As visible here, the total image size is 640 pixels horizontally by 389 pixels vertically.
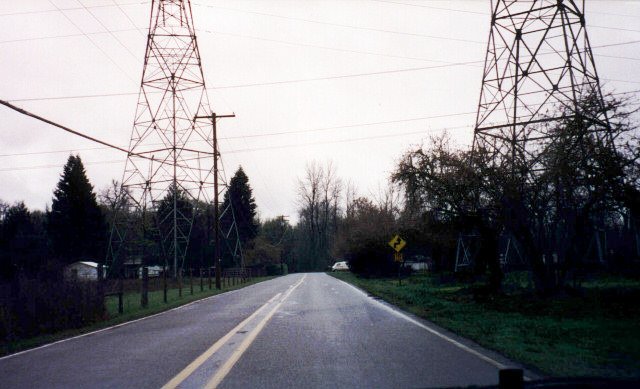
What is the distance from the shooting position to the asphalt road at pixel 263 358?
22.8 feet

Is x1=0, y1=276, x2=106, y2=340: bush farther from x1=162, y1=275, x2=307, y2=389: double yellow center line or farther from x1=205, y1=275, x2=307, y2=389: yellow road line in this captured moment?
x1=205, y1=275, x2=307, y2=389: yellow road line

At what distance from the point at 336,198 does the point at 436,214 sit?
68963mm

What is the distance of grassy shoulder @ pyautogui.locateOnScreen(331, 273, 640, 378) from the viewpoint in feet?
25.2

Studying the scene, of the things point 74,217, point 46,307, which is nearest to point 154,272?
point 74,217

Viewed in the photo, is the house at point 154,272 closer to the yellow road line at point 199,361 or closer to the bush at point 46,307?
the bush at point 46,307

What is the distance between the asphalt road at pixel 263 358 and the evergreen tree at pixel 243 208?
72869 mm

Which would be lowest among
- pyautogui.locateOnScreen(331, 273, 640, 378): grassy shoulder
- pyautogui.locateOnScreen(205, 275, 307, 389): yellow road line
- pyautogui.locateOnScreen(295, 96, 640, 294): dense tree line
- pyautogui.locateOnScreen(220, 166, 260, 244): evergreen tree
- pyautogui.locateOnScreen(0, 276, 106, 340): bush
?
pyautogui.locateOnScreen(331, 273, 640, 378): grassy shoulder

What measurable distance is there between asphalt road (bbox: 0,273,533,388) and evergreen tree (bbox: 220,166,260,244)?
7287 centimetres

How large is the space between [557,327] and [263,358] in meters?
6.57

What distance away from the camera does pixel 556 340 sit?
991 centimetres

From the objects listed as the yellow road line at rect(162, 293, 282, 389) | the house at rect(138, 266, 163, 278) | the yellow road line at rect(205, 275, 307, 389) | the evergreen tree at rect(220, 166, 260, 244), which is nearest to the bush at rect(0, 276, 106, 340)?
the yellow road line at rect(162, 293, 282, 389)

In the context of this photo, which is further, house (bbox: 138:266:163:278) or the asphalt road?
house (bbox: 138:266:163:278)

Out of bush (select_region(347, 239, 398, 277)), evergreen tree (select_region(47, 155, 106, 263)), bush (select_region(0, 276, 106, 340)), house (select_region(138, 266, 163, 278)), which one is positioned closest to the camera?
bush (select_region(0, 276, 106, 340))

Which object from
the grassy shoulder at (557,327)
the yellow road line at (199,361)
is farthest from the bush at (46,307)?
the grassy shoulder at (557,327)
